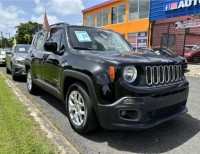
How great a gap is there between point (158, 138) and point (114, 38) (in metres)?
2.48

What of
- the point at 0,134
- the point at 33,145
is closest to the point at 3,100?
the point at 0,134

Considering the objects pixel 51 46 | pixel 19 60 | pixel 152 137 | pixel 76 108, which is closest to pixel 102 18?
pixel 19 60

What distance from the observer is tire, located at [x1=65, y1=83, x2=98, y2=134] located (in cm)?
381

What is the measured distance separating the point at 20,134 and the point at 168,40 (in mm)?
18408

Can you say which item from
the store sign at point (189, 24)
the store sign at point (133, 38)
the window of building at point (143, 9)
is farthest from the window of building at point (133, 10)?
the store sign at point (189, 24)

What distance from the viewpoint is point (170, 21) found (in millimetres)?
20219

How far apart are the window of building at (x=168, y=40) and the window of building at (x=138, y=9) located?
7.70ft

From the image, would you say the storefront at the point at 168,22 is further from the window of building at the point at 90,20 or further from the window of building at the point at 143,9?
the window of building at the point at 90,20

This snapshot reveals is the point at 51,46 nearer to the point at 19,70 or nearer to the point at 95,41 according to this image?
the point at 95,41

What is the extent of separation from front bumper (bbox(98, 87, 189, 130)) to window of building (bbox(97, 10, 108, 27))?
23611 millimetres

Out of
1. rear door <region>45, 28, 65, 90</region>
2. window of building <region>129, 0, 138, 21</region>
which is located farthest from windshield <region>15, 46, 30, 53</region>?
window of building <region>129, 0, 138, 21</region>

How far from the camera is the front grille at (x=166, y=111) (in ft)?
11.9

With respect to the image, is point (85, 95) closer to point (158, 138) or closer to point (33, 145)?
point (33, 145)

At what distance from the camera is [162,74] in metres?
3.78
